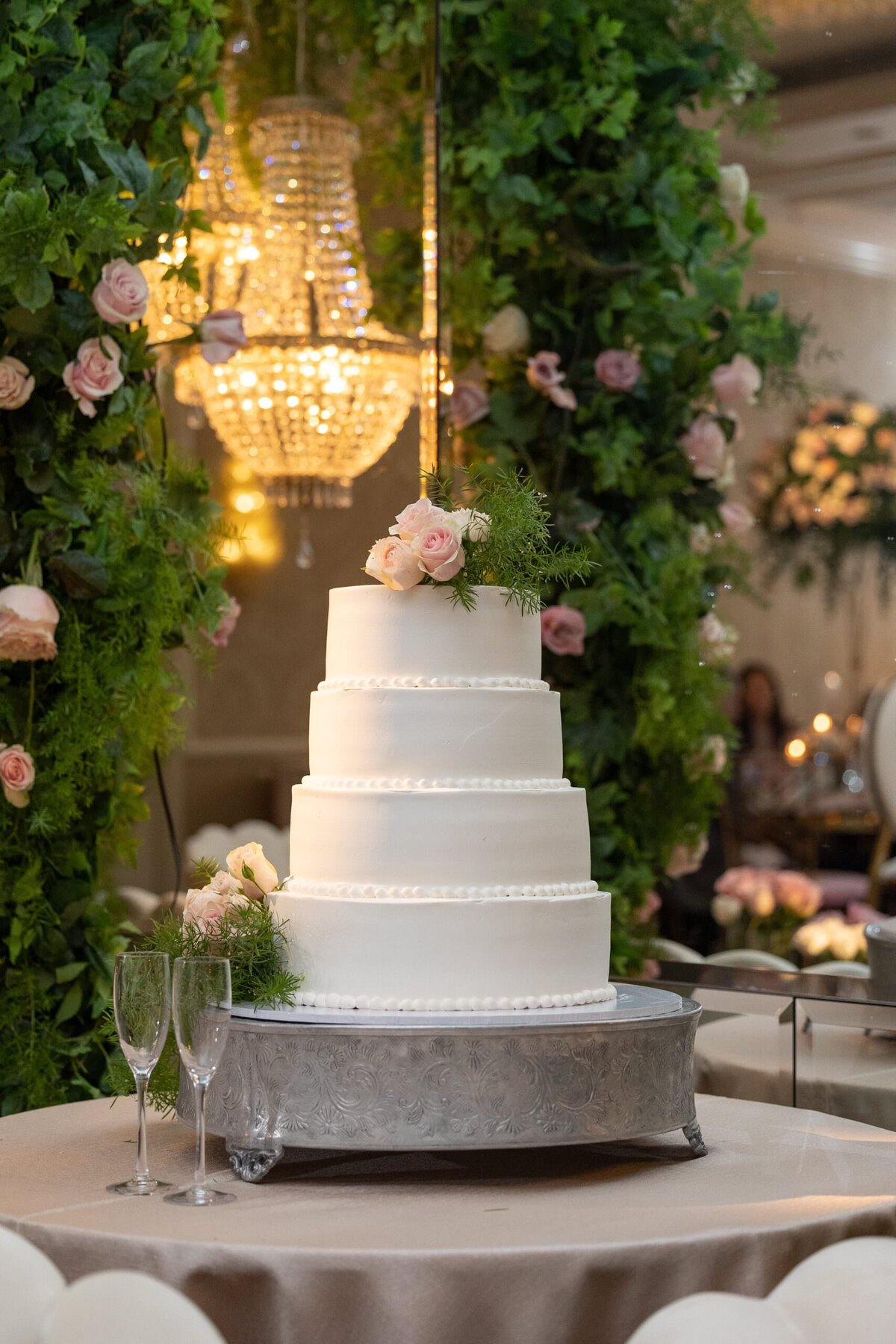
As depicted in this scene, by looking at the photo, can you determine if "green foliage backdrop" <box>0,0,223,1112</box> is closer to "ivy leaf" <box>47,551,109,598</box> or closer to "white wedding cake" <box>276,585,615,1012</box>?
"ivy leaf" <box>47,551,109,598</box>

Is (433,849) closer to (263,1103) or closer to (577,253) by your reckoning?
(263,1103)

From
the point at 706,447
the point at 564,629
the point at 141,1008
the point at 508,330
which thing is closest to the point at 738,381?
the point at 706,447

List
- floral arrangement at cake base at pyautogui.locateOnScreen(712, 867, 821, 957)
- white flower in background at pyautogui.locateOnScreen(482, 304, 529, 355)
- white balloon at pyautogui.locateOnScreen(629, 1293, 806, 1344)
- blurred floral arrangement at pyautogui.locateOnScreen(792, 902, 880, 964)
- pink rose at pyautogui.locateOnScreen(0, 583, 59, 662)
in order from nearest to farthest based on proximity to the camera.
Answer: white balloon at pyautogui.locateOnScreen(629, 1293, 806, 1344) < pink rose at pyautogui.locateOnScreen(0, 583, 59, 662) < blurred floral arrangement at pyautogui.locateOnScreen(792, 902, 880, 964) < floral arrangement at cake base at pyautogui.locateOnScreen(712, 867, 821, 957) < white flower in background at pyautogui.locateOnScreen(482, 304, 529, 355)

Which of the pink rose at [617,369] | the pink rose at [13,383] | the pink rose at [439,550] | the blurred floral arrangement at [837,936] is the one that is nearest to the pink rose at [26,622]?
the pink rose at [13,383]

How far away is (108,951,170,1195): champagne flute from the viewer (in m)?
2.06

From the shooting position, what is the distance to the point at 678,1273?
71.9 inches

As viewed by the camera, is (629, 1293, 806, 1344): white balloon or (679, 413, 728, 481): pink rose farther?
(679, 413, 728, 481): pink rose

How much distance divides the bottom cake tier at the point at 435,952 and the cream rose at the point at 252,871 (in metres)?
→ 0.13

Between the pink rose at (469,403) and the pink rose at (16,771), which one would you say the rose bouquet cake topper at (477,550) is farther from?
the pink rose at (469,403)

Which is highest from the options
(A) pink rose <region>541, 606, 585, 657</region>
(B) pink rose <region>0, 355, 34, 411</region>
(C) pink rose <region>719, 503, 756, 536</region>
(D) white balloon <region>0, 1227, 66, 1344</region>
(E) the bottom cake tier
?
(B) pink rose <region>0, 355, 34, 411</region>

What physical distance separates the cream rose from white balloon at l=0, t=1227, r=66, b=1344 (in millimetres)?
809

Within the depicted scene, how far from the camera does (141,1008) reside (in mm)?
2066

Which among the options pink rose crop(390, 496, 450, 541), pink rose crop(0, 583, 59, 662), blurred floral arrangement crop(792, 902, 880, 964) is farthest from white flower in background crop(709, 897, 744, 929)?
pink rose crop(390, 496, 450, 541)

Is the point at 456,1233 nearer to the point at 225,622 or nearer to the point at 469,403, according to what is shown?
the point at 225,622
